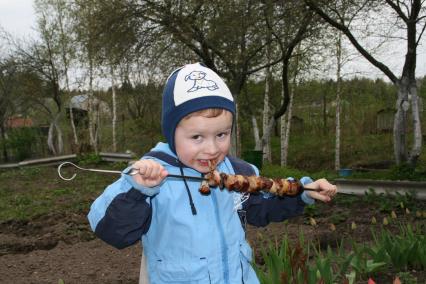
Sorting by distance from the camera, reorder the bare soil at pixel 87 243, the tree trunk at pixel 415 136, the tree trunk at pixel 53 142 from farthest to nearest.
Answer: the tree trunk at pixel 53 142
the tree trunk at pixel 415 136
the bare soil at pixel 87 243

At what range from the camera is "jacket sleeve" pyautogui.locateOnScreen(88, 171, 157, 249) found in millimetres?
1741

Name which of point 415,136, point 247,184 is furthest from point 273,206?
point 415,136

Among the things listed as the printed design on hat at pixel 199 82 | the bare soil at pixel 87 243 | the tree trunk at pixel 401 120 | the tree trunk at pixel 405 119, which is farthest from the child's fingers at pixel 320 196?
the tree trunk at pixel 401 120

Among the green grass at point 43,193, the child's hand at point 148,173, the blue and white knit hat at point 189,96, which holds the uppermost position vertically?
the blue and white knit hat at point 189,96

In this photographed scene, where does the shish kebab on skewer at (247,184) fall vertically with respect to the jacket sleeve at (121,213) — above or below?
above

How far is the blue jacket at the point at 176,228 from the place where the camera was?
1766mm

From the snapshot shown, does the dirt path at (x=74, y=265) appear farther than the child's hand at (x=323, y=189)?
Yes

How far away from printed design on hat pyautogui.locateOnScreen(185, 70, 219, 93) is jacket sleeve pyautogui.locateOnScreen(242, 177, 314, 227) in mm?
596

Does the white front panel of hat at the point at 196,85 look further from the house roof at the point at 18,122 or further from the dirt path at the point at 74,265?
the house roof at the point at 18,122

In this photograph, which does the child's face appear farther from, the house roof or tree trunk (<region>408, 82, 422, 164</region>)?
the house roof

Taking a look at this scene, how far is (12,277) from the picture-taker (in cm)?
480

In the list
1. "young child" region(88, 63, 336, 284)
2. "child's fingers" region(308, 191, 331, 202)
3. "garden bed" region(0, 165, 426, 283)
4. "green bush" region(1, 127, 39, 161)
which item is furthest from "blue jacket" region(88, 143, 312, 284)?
"green bush" region(1, 127, 39, 161)

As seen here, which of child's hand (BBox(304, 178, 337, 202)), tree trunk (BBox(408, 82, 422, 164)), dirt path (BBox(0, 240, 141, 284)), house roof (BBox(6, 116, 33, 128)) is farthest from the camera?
house roof (BBox(6, 116, 33, 128))

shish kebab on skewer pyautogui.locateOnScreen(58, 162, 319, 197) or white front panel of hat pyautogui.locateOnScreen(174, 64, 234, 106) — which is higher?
white front panel of hat pyautogui.locateOnScreen(174, 64, 234, 106)
